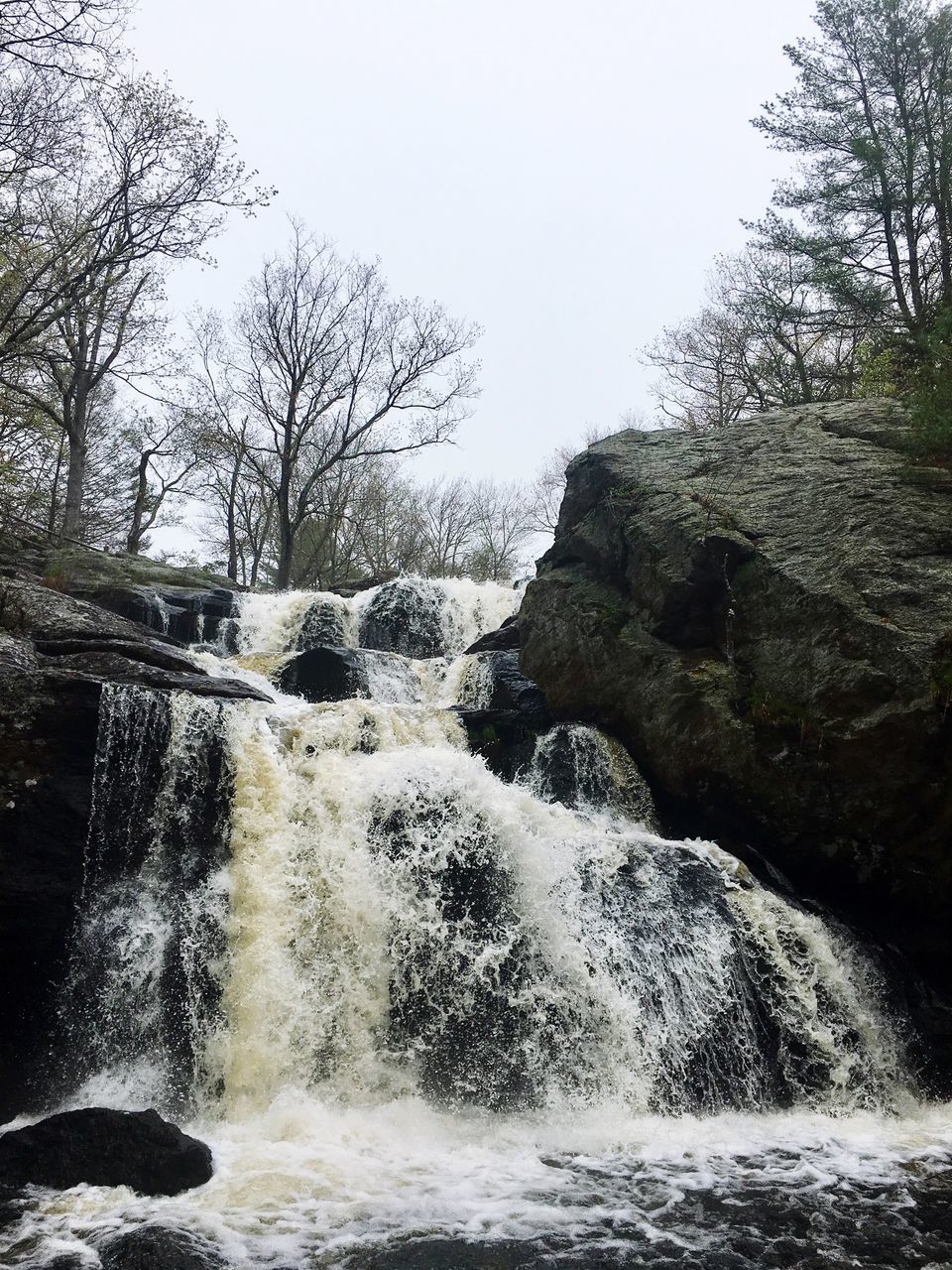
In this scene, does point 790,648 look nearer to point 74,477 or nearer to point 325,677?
point 325,677

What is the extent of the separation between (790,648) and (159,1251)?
699 cm

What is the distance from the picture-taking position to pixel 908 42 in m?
14.6

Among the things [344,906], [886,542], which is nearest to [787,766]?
[886,542]

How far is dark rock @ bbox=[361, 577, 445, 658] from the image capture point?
1542cm

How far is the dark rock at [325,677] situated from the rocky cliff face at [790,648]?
93.0 inches

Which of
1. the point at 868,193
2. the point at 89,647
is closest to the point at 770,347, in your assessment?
the point at 868,193

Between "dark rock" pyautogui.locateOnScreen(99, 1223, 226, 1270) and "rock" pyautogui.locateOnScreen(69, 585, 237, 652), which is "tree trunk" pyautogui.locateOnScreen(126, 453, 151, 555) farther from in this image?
"dark rock" pyautogui.locateOnScreen(99, 1223, 226, 1270)

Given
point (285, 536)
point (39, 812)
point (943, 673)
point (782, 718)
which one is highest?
point (285, 536)

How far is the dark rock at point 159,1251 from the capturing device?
3836 millimetres

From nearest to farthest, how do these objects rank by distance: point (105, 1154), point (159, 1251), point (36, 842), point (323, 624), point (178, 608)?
1. point (159, 1251)
2. point (105, 1154)
3. point (36, 842)
4. point (178, 608)
5. point (323, 624)

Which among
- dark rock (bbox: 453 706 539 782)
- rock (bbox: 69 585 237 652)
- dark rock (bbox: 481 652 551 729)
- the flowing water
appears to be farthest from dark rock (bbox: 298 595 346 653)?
the flowing water

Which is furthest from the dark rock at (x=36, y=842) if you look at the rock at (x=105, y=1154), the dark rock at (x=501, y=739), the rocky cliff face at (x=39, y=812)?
the dark rock at (x=501, y=739)

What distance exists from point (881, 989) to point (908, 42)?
52.6 feet

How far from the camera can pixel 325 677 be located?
1134 centimetres
